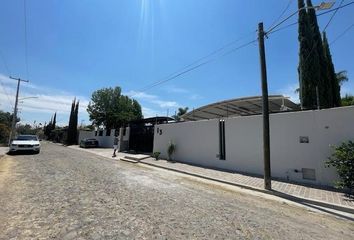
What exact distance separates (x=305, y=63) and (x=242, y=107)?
5.53 meters

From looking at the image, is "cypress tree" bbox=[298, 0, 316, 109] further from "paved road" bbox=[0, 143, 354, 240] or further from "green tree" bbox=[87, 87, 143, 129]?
"green tree" bbox=[87, 87, 143, 129]

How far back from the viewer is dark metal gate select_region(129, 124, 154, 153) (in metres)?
22.2

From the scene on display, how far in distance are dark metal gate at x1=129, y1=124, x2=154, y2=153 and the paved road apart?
14034mm

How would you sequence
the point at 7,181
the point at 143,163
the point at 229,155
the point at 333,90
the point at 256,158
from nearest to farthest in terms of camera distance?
1. the point at 7,181
2. the point at 256,158
3. the point at 229,155
4. the point at 143,163
5. the point at 333,90

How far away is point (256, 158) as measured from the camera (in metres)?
11.5

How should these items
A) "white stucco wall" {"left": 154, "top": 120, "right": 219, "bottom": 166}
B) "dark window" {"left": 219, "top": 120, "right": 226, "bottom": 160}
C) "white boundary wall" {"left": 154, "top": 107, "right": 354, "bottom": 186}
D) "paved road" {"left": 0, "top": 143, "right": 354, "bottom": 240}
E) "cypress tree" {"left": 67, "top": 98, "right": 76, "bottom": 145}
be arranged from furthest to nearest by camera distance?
1. "cypress tree" {"left": 67, "top": 98, "right": 76, "bottom": 145}
2. "white stucco wall" {"left": 154, "top": 120, "right": 219, "bottom": 166}
3. "dark window" {"left": 219, "top": 120, "right": 226, "bottom": 160}
4. "white boundary wall" {"left": 154, "top": 107, "right": 354, "bottom": 186}
5. "paved road" {"left": 0, "top": 143, "right": 354, "bottom": 240}

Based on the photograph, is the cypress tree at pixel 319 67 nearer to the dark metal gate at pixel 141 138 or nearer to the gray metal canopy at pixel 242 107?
the gray metal canopy at pixel 242 107

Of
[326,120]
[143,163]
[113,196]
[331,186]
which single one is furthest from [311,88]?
[113,196]

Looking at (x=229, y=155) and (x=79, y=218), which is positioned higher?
(x=229, y=155)

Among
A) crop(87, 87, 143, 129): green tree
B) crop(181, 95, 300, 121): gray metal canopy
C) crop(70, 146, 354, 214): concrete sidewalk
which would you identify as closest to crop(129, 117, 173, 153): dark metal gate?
crop(181, 95, 300, 121): gray metal canopy

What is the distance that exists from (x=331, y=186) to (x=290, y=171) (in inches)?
64.4

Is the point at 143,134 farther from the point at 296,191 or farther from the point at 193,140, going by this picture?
the point at 296,191

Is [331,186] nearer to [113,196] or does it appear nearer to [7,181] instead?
[113,196]

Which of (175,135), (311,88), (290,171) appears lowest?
(290,171)
